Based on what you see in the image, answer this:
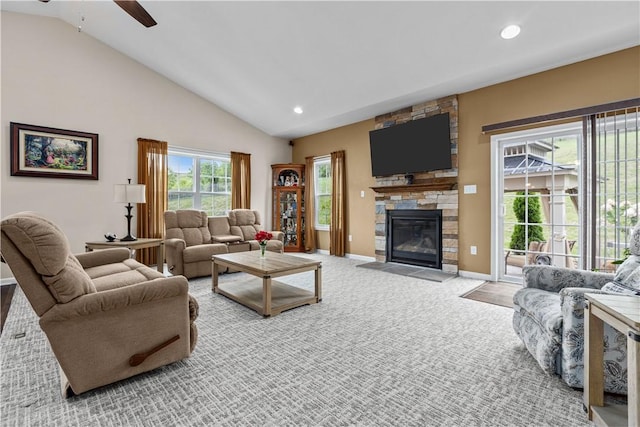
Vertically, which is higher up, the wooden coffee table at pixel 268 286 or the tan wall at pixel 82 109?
the tan wall at pixel 82 109

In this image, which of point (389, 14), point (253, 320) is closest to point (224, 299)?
point (253, 320)

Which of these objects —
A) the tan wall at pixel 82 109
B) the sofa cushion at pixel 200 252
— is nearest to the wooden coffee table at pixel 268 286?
the sofa cushion at pixel 200 252

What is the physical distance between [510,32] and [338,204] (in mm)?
3911

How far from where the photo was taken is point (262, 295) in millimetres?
3363

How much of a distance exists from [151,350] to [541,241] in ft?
14.6

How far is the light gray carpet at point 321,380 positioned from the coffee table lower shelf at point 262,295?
13 cm

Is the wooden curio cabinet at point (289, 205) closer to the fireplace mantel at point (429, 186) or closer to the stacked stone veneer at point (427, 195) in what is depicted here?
the stacked stone veneer at point (427, 195)

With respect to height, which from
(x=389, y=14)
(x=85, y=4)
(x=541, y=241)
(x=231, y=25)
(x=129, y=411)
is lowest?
(x=129, y=411)

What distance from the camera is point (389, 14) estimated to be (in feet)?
10.9

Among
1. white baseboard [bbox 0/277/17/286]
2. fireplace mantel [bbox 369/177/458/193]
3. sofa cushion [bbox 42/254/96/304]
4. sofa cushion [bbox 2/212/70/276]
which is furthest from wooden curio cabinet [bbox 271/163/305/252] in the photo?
sofa cushion [bbox 2/212/70/276]

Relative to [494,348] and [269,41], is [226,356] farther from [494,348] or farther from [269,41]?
[269,41]

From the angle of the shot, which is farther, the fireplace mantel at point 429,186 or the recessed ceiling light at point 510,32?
the fireplace mantel at point 429,186

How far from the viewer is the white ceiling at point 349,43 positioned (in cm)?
307

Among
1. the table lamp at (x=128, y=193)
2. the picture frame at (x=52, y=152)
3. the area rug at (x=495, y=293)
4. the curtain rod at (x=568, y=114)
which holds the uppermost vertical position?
the curtain rod at (x=568, y=114)
